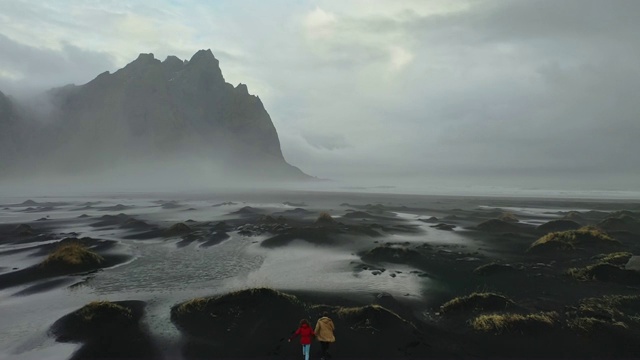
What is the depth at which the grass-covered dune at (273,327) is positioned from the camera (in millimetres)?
15070

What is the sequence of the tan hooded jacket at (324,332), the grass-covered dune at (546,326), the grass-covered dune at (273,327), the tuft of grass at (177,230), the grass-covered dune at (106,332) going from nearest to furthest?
the tan hooded jacket at (324,332)
the grass-covered dune at (546,326)
the grass-covered dune at (106,332)
the grass-covered dune at (273,327)
the tuft of grass at (177,230)

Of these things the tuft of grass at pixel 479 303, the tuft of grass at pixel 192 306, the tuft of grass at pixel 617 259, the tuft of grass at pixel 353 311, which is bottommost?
the tuft of grass at pixel 192 306

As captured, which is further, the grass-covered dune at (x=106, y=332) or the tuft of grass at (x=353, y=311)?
the tuft of grass at (x=353, y=311)

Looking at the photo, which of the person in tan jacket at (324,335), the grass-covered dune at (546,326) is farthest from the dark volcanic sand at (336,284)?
the person in tan jacket at (324,335)

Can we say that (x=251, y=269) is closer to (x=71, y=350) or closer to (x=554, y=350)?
(x=71, y=350)

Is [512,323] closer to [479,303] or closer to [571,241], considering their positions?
[479,303]

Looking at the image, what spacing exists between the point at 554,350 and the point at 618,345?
2.82m

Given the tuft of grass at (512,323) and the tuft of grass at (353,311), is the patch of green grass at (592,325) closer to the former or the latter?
the tuft of grass at (512,323)

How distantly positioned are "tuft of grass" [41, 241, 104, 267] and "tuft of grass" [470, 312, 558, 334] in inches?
1181

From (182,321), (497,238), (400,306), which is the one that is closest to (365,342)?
(400,306)

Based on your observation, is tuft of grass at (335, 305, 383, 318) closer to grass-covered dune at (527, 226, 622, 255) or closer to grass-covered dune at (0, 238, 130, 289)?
grass-covered dune at (0, 238, 130, 289)

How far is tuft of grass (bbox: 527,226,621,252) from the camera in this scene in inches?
1271

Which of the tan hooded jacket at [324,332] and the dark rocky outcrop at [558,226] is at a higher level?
the dark rocky outcrop at [558,226]

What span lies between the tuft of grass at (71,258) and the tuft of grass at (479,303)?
1123 inches
